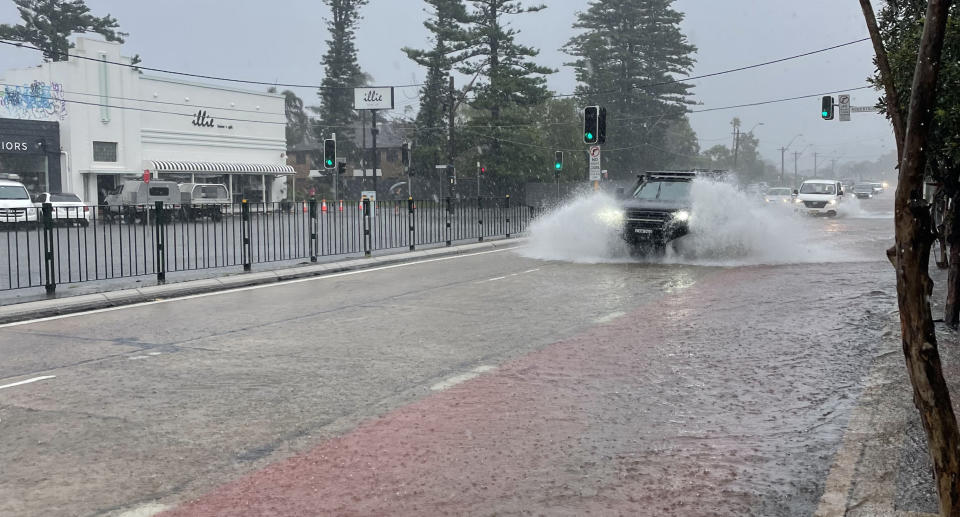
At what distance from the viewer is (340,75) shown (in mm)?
84125

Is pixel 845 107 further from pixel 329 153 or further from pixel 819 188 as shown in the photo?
pixel 329 153

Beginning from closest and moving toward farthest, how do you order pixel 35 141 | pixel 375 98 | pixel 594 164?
pixel 594 164
pixel 35 141
pixel 375 98

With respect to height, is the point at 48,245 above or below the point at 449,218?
below

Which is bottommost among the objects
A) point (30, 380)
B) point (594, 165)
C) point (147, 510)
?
point (147, 510)

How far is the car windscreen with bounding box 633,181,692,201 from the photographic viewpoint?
18123mm

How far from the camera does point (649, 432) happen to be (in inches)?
229

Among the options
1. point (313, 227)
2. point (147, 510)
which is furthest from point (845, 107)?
point (147, 510)

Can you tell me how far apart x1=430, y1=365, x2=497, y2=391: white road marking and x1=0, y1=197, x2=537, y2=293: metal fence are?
8315mm

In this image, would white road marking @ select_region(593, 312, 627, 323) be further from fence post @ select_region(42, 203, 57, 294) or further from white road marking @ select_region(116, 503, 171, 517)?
fence post @ select_region(42, 203, 57, 294)

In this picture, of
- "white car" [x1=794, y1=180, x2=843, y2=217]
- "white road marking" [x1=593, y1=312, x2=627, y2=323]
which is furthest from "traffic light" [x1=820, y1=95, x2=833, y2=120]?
"white road marking" [x1=593, y1=312, x2=627, y2=323]

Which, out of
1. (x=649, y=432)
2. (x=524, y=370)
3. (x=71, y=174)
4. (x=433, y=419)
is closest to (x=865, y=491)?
(x=649, y=432)

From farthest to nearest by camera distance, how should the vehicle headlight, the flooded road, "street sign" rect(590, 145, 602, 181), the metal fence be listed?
"street sign" rect(590, 145, 602, 181), the vehicle headlight, the metal fence, the flooded road

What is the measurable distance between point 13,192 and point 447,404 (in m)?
30.4

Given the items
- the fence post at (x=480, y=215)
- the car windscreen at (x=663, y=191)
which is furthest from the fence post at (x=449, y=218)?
the car windscreen at (x=663, y=191)
